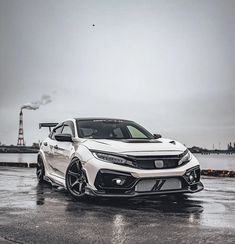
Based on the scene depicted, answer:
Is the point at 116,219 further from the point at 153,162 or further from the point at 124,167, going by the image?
the point at 153,162

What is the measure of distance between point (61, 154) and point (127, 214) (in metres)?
2.65

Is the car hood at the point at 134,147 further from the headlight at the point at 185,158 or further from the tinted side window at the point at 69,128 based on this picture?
the tinted side window at the point at 69,128

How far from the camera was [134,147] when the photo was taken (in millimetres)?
6348

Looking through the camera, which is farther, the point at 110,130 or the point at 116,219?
the point at 110,130

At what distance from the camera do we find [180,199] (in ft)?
22.4

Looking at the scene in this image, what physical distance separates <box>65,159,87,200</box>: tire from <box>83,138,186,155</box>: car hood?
0.42m

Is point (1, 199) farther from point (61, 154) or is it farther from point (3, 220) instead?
point (3, 220)

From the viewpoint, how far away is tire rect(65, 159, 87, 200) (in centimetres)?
654

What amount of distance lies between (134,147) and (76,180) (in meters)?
1.24

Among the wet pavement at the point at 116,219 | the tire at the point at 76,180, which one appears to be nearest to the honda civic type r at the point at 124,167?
the tire at the point at 76,180

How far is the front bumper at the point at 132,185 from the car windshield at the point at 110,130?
1.39 metres

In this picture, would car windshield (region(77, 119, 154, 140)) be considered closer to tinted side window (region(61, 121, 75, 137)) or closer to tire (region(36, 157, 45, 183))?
tinted side window (region(61, 121, 75, 137))

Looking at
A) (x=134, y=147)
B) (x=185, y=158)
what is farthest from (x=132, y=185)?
(x=185, y=158)

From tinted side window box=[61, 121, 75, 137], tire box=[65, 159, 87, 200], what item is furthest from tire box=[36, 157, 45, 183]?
tire box=[65, 159, 87, 200]
